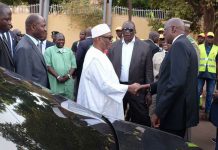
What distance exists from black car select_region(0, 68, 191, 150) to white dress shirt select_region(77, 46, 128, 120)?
157cm

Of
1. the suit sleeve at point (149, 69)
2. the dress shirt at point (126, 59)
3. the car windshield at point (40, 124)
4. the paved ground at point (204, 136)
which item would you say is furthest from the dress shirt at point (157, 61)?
the car windshield at point (40, 124)

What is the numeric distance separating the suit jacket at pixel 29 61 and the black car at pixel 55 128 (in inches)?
78.7

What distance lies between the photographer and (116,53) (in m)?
6.82

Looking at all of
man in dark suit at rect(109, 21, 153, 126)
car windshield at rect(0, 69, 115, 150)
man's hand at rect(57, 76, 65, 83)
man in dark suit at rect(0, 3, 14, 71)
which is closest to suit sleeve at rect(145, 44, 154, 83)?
man in dark suit at rect(109, 21, 153, 126)

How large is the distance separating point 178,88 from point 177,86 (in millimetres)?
27

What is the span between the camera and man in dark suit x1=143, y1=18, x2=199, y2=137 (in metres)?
4.48

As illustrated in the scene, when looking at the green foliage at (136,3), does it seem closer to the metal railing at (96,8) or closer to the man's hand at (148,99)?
the metal railing at (96,8)

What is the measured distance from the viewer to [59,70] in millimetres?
7273

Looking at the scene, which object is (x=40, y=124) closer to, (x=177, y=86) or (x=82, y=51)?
(x=177, y=86)

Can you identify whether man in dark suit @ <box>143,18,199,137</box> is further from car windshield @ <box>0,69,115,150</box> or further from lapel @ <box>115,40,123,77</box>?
lapel @ <box>115,40,123,77</box>

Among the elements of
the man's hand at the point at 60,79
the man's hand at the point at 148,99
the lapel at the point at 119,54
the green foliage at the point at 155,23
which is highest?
the lapel at the point at 119,54

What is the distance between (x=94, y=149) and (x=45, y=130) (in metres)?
0.26

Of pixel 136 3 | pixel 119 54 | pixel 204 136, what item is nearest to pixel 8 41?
pixel 119 54

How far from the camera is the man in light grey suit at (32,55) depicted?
16.3ft
